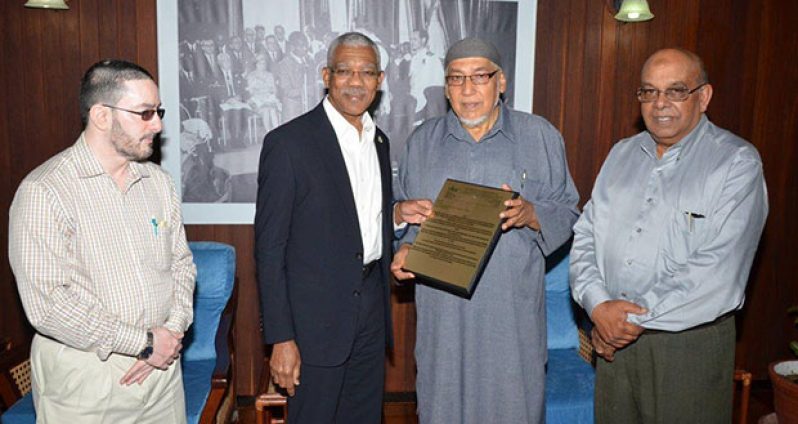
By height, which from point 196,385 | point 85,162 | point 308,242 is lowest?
point 196,385

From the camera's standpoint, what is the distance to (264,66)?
12.8 ft

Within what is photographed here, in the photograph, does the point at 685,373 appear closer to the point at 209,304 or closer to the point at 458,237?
the point at 458,237

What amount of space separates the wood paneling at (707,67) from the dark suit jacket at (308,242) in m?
2.06

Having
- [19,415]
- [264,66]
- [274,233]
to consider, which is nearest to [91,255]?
[274,233]

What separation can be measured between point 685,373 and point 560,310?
1.54 meters

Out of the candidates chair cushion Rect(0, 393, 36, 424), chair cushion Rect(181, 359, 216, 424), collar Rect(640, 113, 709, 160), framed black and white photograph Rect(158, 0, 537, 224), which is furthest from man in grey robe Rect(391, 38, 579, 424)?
chair cushion Rect(0, 393, 36, 424)

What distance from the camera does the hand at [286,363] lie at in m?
2.54

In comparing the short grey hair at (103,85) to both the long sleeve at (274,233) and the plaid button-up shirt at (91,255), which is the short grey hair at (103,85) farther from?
the long sleeve at (274,233)

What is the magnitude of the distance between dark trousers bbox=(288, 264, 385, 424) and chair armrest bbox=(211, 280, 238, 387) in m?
0.49

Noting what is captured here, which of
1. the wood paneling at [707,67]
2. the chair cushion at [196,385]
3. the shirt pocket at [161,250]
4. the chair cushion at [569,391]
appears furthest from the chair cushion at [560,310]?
the shirt pocket at [161,250]

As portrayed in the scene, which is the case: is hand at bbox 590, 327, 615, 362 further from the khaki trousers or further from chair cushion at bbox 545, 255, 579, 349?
the khaki trousers

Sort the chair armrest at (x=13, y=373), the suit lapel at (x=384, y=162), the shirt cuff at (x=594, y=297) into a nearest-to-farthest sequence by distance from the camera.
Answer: the shirt cuff at (x=594, y=297)
the suit lapel at (x=384, y=162)
the chair armrest at (x=13, y=373)

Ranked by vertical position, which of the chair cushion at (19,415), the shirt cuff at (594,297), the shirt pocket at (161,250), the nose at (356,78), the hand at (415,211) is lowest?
the chair cushion at (19,415)

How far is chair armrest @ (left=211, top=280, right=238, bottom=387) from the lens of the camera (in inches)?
118
